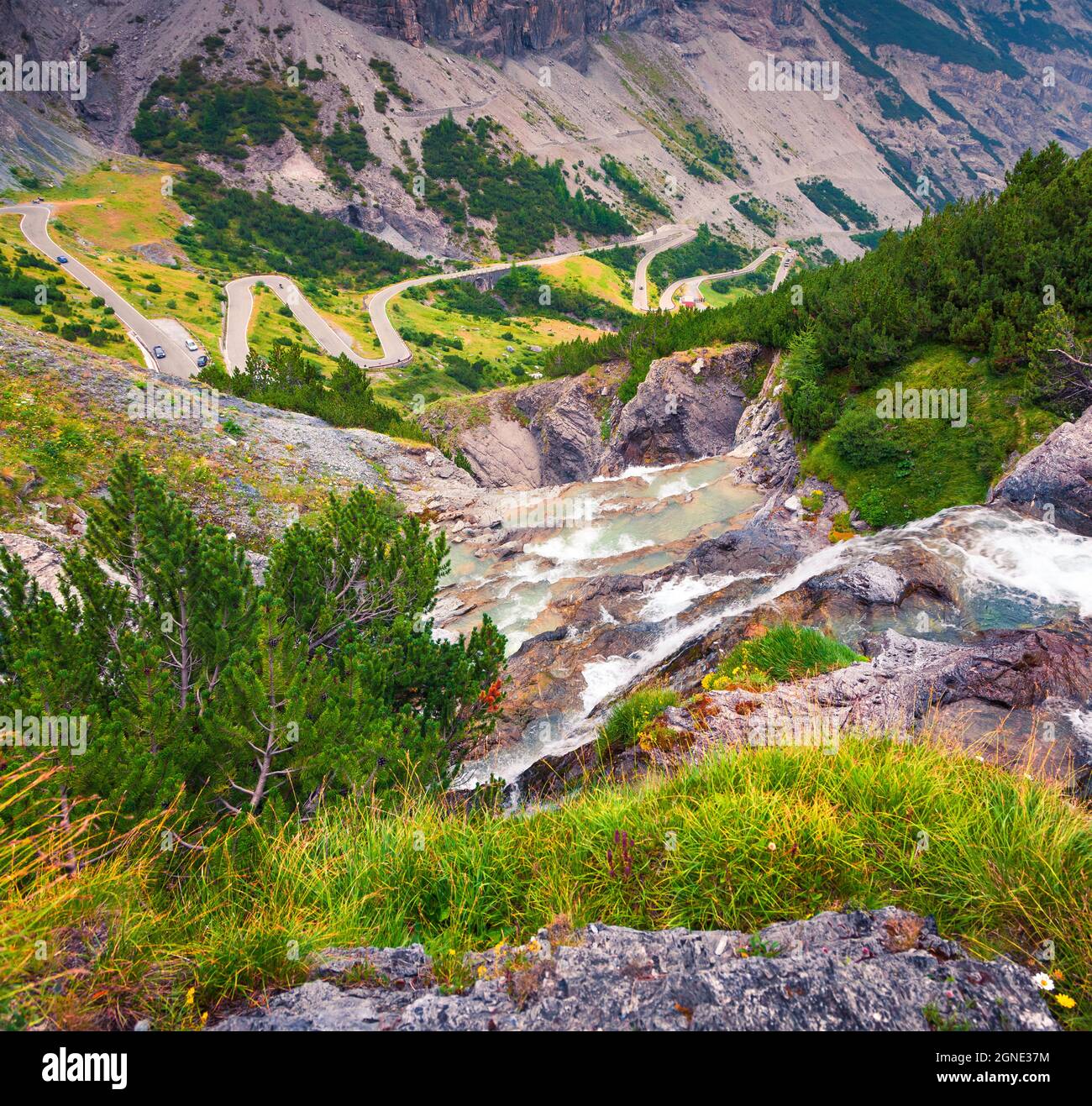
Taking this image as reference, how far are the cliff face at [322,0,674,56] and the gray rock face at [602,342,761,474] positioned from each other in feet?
587

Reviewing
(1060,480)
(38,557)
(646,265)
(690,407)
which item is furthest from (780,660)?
(646,265)

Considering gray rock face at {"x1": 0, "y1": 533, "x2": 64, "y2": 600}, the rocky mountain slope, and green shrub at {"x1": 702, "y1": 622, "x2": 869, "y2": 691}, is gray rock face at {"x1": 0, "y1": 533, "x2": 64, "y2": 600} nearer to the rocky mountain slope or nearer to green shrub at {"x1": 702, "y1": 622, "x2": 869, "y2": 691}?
green shrub at {"x1": 702, "y1": 622, "x2": 869, "y2": 691}

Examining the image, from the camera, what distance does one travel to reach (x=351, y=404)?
41.9 m

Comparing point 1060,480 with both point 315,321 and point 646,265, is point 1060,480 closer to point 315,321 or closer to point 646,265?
point 315,321

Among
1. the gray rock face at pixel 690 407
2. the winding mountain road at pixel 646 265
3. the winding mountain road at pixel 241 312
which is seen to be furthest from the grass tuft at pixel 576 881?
the winding mountain road at pixel 646 265

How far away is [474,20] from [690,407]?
661 ft

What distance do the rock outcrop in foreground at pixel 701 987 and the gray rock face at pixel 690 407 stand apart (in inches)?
1471

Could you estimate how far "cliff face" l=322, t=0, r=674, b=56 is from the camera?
160 meters

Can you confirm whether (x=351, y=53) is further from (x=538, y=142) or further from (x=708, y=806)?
(x=708, y=806)

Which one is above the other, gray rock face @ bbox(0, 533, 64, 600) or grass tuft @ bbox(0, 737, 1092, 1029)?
→ gray rock face @ bbox(0, 533, 64, 600)

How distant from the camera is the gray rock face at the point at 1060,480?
16594mm

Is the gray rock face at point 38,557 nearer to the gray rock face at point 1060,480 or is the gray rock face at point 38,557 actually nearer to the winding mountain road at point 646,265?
the gray rock face at point 1060,480

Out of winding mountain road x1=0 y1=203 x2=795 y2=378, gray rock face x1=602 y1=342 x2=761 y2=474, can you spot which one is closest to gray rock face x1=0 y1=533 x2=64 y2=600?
gray rock face x1=602 y1=342 x2=761 y2=474
